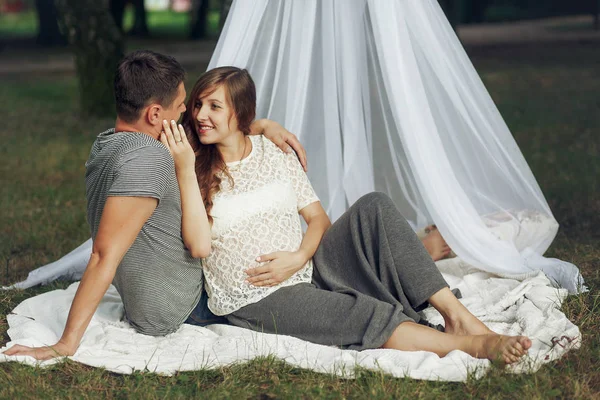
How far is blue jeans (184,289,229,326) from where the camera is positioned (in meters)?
3.50

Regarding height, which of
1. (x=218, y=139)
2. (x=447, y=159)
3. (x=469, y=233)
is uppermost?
(x=218, y=139)

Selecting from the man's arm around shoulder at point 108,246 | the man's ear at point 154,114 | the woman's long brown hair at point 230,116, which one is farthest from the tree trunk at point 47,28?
the man's arm around shoulder at point 108,246

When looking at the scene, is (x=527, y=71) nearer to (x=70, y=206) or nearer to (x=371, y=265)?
(x=70, y=206)

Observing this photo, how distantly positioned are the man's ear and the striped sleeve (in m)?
0.11

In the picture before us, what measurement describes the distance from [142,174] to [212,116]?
0.42 metres

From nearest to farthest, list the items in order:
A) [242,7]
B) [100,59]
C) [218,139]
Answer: [218,139], [242,7], [100,59]

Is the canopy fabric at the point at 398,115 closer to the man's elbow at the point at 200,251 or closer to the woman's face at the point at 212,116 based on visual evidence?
the woman's face at the point at 212,116

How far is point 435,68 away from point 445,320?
1.25 m

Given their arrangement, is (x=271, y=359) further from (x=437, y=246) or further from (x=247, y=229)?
(x=437, y=246)

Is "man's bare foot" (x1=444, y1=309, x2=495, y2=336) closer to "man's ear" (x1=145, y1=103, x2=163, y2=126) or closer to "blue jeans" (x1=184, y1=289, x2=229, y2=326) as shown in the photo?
"blue jeans" (x1=184, y1=289, x2=229, y2=326)

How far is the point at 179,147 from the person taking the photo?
3174 mm

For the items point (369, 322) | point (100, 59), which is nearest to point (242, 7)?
point (369, 322)

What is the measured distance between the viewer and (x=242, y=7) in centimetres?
413

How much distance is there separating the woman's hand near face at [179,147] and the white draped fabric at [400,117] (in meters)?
0.99
